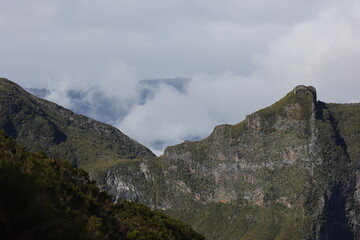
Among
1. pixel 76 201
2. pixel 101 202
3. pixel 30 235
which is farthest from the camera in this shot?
pixel 101 202

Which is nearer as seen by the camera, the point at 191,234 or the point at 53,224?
the point at 53,224

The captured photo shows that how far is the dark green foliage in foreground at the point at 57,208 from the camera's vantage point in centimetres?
761

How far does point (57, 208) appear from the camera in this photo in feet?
76.3

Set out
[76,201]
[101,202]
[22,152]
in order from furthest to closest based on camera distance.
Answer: [101,202], [22,152], [76,201]

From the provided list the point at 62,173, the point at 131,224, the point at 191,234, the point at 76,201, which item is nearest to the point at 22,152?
the point at 62,173

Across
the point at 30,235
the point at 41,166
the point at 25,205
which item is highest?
the point at 41,166

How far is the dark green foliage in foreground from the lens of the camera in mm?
7613

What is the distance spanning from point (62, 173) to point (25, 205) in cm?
3032

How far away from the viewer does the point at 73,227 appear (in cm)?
785

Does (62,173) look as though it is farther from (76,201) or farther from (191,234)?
(191,234)

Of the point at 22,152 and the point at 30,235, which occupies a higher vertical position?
the point at 22,152

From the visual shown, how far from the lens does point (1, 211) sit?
748cm

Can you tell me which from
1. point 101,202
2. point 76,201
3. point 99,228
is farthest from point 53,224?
point 101,202

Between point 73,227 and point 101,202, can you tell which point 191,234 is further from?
point 73,227
